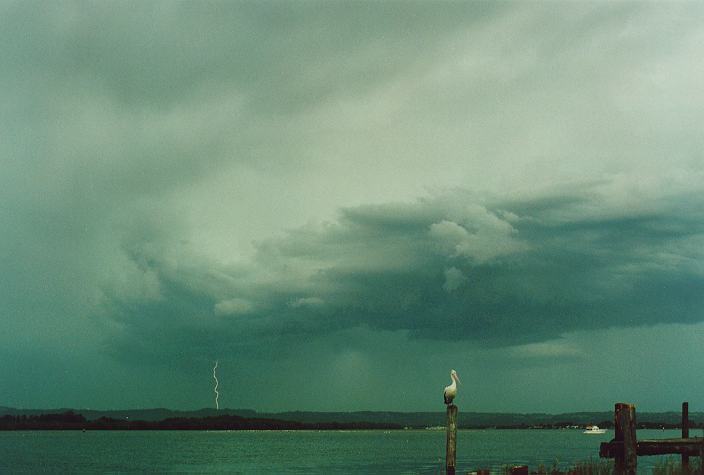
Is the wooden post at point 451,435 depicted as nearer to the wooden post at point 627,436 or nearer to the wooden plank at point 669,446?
the wooden plank at point 669,446

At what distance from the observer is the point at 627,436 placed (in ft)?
61.9

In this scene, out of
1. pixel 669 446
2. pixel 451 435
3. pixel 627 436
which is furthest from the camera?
pixel 451 435

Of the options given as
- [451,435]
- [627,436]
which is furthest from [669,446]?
[451,435]

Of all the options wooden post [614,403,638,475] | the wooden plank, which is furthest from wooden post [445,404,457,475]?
wooden post [614,403,638,475]

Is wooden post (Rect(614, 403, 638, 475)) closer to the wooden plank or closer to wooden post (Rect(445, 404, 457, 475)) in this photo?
the wooden plank

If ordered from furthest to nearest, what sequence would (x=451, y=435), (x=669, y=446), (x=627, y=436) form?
(x=451, y=435) < (x=669, y=446) < (x=627, y=436)

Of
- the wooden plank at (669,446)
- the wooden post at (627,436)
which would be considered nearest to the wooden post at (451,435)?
the wooden plank at (669,446)

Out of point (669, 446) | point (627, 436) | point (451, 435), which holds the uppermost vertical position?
point (627, 436)

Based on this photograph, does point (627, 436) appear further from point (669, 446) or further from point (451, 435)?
point (451, 435)

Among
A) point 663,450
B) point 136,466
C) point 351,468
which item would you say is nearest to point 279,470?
point 351,468

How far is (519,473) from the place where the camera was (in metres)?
23.6

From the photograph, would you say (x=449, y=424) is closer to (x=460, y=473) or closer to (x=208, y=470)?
(x=460, y=473)

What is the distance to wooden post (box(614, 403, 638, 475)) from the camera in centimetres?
1873

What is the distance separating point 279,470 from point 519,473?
46.7 m
